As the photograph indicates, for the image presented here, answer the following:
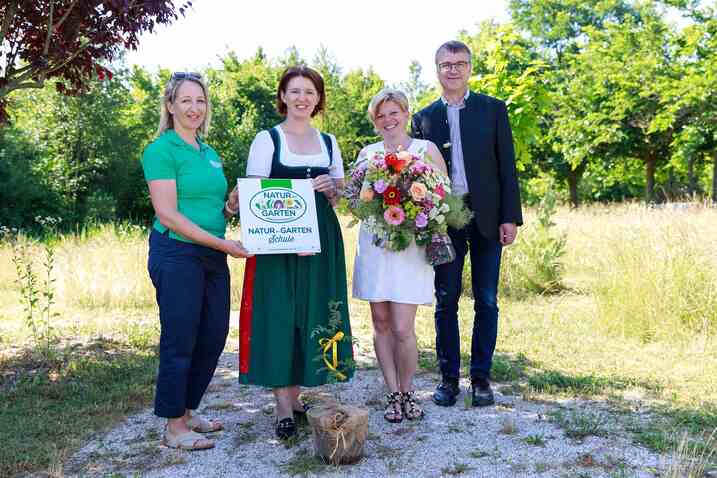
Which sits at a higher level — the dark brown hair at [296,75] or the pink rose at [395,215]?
the dark brown hair at [296,75]

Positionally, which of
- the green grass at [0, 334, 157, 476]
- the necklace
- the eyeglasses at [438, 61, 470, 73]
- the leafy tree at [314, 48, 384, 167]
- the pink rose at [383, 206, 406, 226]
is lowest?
the green grass at [0, 334, 157, 476]

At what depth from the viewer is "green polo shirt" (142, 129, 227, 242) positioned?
3.80 meters

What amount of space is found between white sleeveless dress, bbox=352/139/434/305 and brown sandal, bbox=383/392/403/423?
0.66 m

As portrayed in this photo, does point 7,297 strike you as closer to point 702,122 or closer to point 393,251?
point 393,251

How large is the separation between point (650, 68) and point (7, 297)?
20.5 metres

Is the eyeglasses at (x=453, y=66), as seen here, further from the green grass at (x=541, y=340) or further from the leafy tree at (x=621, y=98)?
the leafy tree at (x=621, y=98)

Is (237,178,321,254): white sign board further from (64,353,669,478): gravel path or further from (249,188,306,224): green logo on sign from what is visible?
(64,353,669,478): gravel path

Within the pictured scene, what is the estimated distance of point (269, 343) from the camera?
13.6ft

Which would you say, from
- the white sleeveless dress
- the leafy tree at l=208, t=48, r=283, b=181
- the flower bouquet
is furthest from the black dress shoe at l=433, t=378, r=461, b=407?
the leafy tree at l=208, t=48, r=283, b=181

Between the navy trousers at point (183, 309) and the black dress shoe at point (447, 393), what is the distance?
5.26ft

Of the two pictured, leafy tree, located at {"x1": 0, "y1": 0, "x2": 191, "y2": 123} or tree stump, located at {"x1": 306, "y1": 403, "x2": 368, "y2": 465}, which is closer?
tree stump, located at {"x1": 306, "y1": 403, "x2": 368, "y2": 465}

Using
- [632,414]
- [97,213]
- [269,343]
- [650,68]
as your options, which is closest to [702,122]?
[650,68]

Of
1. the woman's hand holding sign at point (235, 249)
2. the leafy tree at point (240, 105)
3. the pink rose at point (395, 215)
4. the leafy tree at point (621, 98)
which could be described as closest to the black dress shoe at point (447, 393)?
the pink rose at point (395, 215)

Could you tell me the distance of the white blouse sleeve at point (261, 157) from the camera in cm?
402
